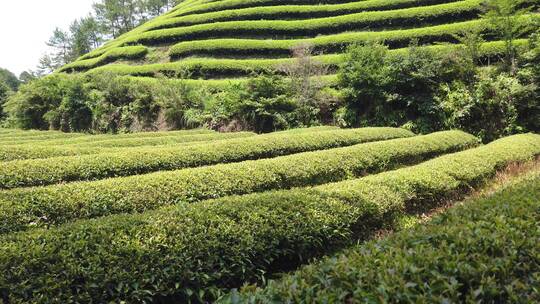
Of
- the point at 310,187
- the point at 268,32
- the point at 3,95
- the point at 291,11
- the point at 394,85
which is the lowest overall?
the point at 310,187

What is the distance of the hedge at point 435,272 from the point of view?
2.98 metres

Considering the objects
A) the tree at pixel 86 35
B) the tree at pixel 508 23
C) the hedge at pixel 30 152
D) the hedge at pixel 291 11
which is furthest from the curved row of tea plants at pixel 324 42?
the tree at pixel 86 35

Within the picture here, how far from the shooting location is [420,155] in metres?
14.7

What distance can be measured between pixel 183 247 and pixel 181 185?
3544 millimetres

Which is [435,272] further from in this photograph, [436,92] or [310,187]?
[436,92]

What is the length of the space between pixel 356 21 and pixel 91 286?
122 ft

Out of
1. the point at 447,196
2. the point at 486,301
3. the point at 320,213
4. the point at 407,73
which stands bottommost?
the point at 447,196

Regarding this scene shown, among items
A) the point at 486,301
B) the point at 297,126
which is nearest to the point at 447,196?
the point at 486,301

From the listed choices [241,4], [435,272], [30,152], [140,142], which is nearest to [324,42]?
[241,4]

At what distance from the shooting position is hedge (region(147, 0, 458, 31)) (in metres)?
38.5

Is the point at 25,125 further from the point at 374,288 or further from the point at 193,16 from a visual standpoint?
the point at 374,288

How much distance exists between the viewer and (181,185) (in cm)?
877

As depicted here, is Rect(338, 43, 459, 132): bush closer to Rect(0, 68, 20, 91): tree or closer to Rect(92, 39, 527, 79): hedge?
Rect(92, 39, 527, 79): hedge

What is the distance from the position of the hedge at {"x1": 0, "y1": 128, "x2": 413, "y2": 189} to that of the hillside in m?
16.8
